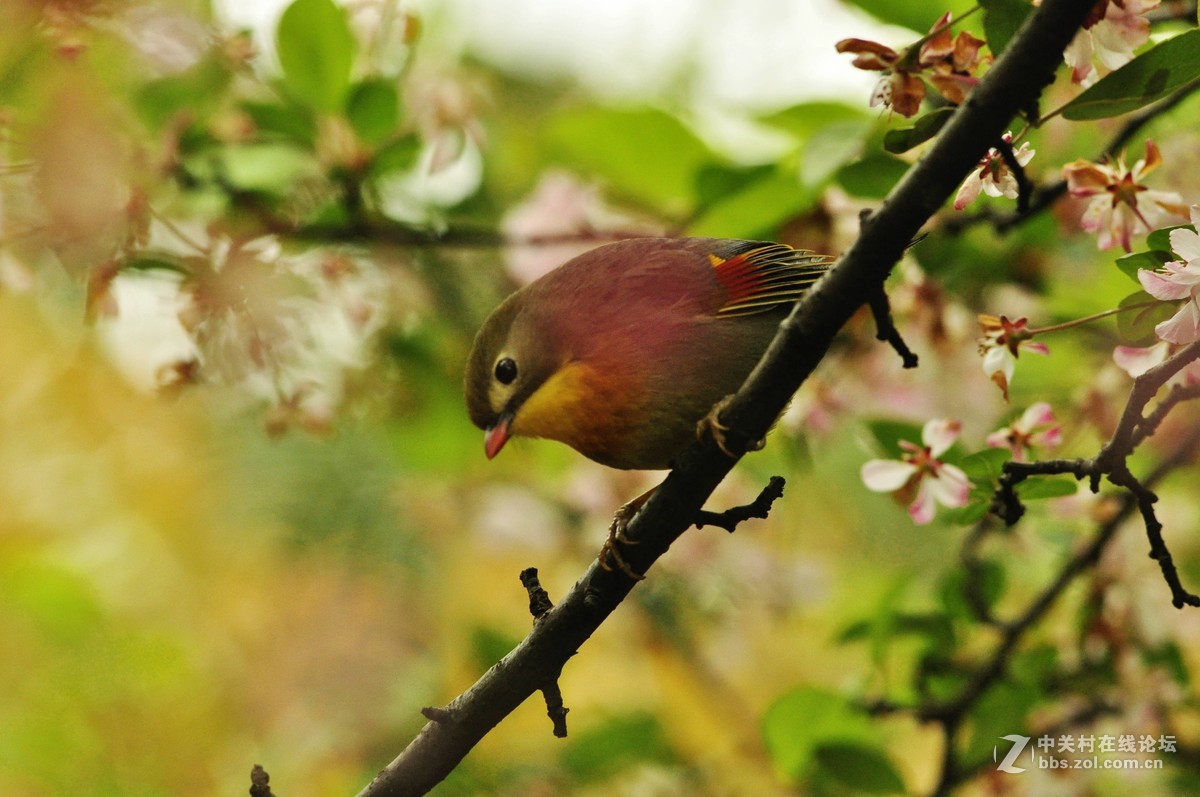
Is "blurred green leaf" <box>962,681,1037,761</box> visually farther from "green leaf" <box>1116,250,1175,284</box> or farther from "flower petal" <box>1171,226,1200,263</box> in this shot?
"flower petal" <box>1171,226,1200,263</box>

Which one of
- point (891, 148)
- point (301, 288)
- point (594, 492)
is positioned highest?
point (891, 148)

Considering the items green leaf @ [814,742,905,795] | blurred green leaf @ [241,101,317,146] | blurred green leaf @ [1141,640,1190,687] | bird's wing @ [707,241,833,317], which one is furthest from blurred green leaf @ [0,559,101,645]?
blurred green leaf @ [1141,640,1190,687]

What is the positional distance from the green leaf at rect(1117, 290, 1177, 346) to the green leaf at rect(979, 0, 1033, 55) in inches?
15.8

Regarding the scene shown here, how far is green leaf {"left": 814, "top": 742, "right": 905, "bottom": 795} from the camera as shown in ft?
9.16

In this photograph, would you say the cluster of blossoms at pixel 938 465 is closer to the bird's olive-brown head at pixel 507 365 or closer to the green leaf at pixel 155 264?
the bird's olive-brown head at pixel 507 365

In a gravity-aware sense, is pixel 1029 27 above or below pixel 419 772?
above

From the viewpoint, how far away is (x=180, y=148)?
2881 mm

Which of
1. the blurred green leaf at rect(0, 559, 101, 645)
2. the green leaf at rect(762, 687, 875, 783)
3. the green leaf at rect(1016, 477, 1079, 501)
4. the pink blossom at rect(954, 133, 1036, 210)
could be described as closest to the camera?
the pink blossom at rect(954, 133, 1036, 210)

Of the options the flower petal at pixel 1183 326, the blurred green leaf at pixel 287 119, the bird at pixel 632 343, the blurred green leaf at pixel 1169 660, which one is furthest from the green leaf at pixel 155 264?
the blurred green leaf at pixel 1169 660

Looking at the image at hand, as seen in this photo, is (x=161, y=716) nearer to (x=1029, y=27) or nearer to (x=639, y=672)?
(x=639, y=672)

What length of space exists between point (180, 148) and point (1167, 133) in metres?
2.37

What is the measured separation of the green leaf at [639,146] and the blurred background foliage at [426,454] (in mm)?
11

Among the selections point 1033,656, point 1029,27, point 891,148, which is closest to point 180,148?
point 891,148

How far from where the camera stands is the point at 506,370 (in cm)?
236
